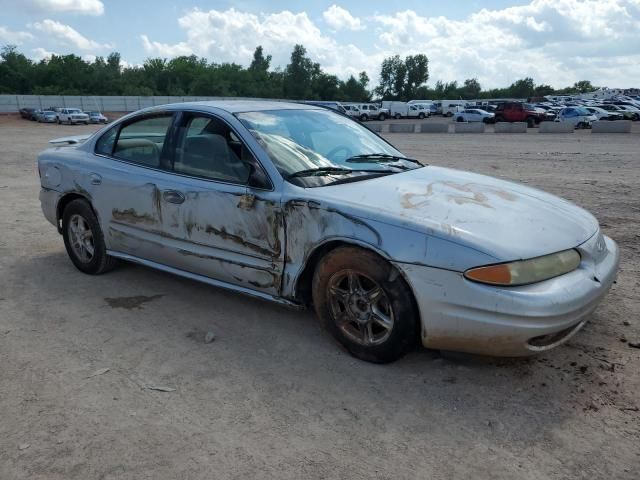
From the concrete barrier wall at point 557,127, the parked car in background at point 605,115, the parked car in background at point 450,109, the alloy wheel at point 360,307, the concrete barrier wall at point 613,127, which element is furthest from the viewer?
the parked car in background at point 450,109

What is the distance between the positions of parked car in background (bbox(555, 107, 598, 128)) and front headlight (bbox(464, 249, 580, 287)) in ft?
108

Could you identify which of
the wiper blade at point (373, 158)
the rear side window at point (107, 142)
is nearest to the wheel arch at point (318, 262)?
the wiper blade at point (373, 158)

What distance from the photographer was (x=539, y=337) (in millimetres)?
2816

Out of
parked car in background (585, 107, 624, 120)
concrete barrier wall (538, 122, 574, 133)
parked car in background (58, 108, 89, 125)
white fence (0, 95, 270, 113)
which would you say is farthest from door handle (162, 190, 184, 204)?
white fence (0, 95, 270, 113)

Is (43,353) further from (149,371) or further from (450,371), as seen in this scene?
(450,371)

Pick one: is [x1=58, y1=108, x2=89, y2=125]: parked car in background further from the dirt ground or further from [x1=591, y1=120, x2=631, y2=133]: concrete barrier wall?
the dirt ground

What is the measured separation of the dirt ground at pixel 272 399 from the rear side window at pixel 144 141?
1.11m

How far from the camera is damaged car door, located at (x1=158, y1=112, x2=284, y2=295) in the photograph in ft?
11.6

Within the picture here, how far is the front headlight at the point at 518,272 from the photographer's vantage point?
2.76m

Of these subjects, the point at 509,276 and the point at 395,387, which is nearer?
the point at 509,276

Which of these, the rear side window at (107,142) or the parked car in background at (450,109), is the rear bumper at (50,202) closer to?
the rear side window at (107,142)

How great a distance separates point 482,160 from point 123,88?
85.7 metres

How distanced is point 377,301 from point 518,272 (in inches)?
31.4

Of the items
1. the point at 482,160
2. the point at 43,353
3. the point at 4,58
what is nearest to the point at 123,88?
the point at 4,58
